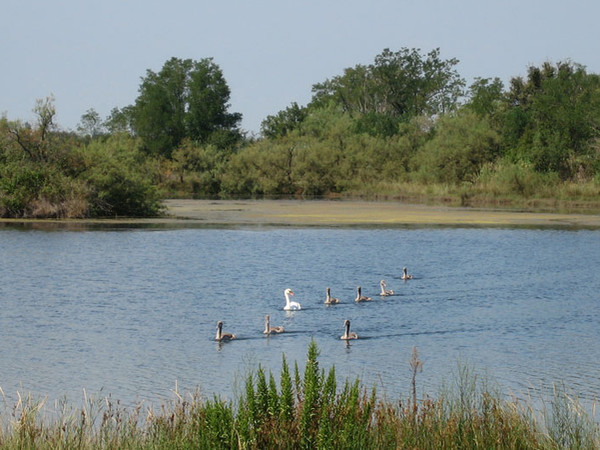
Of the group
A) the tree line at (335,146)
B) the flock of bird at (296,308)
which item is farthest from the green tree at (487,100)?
the flock of bird at (296,308)

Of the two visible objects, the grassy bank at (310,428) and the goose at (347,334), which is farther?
the goose at (347,334)

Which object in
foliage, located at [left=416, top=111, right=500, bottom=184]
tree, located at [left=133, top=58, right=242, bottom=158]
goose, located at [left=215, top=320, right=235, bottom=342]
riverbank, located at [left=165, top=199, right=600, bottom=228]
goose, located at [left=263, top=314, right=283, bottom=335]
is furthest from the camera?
tree, located at [left=133, top=58, right=242, bottom=158]

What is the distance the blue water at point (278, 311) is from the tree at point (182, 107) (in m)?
70.0

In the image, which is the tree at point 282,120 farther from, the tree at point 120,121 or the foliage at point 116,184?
the foliage at point 116,184

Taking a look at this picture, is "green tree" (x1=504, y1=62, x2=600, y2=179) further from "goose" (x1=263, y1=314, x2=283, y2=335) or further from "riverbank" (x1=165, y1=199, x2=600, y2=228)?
"goose" (x1=263, y1=314, x2=283, y2=335)

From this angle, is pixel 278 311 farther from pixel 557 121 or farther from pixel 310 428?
pixel 557 121

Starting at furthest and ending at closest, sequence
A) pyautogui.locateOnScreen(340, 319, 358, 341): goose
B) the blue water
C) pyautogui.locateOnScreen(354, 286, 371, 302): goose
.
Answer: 1. pyautogui.locateOnScreen(354, 286, 371, 302): goose
2. pyautogui.locateOnScreen(340, 319, 358, 341): goose
3. the blue water

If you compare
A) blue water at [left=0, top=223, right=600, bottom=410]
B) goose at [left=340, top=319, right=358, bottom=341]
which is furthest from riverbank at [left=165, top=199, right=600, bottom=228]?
goose at [left=340, top=319, right=358, bottom=341]

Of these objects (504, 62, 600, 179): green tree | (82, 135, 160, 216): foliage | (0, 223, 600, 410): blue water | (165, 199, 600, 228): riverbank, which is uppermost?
(504, 62, 600, 179): green tree

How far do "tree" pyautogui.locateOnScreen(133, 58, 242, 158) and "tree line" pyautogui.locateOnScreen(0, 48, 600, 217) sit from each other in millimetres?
164

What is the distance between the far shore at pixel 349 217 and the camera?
149 ft

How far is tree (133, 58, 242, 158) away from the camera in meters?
107

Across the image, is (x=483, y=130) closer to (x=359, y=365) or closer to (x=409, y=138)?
(x=409, y=138)

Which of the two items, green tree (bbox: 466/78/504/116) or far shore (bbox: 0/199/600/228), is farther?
green tree (bbox: 466/78/504/116)
